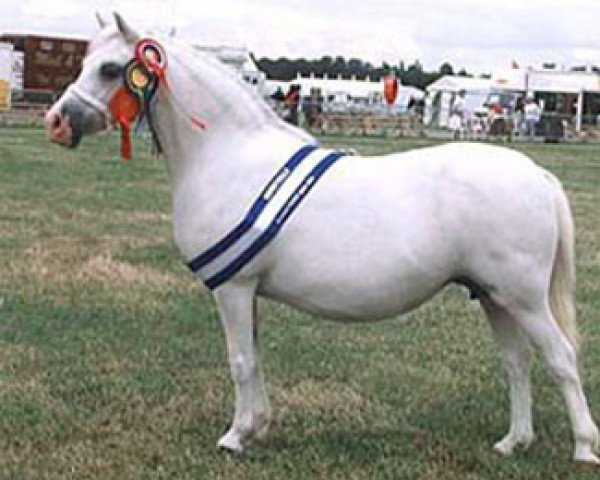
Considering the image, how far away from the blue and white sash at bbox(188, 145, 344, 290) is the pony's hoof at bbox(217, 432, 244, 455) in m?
0.83

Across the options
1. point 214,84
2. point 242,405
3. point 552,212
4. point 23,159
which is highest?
point 214,84

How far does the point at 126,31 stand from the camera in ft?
19.6

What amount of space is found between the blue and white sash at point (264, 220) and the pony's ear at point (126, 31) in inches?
36.3

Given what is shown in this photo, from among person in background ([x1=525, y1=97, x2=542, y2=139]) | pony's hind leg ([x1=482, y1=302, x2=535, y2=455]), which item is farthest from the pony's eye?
person in background ([x1=525, y1=97, x2=542, y2=139])

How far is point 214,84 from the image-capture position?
614 cm

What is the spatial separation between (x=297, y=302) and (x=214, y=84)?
1122 mm

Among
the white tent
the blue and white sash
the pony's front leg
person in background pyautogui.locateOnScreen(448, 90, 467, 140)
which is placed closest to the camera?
the blue and white sash

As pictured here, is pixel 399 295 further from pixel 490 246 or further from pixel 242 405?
pixel 242 405

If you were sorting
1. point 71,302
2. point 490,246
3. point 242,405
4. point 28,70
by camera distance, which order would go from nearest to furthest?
point 490,246 → point 242,405 → point 71,302 → point 28,70

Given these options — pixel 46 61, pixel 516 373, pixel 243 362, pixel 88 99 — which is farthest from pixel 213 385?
pixel 46 61

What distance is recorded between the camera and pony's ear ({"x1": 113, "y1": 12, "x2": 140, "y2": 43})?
5.95m

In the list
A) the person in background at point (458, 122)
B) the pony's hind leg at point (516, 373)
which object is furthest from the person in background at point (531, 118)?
the pony's hind leg at point (516, 373)

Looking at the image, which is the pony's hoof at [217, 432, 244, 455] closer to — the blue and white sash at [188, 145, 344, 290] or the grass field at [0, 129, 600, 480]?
the grass field at [0, 129, 600, 480]

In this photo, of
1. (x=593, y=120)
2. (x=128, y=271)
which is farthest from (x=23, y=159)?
(x=593, y=120)
